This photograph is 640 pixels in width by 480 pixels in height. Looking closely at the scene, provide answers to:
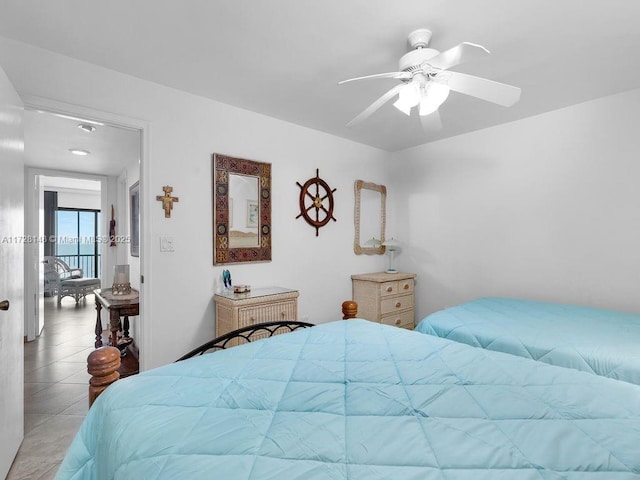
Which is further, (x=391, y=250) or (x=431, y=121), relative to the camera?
(x=391, y=250)

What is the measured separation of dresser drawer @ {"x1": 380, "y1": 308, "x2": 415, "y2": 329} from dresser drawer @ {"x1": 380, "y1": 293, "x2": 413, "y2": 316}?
58mm

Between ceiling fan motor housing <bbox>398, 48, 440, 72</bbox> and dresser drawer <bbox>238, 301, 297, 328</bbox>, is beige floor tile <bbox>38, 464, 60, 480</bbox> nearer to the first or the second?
dresser drawer <bbox>238, 301, 297, 328</bbox>

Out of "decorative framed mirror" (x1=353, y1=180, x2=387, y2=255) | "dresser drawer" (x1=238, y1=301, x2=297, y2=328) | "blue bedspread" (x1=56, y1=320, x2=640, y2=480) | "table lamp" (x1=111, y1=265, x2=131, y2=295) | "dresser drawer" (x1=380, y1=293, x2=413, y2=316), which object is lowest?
"dresser drawer" (x1=380, y1=293, x2=413, y2=316)

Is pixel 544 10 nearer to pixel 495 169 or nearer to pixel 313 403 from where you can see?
pixel 495 169

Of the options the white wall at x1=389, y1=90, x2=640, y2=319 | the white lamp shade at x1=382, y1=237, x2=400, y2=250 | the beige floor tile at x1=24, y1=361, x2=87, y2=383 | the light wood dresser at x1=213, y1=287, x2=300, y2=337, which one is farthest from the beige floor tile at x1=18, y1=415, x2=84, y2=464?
the white wall at x1=389, y1=90, x2=640, y2=319

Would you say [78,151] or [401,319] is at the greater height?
[78,151]

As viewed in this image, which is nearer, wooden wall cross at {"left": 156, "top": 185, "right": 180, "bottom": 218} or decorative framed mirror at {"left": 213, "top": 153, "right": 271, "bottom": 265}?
wooden wall cross at {"left": 156, "top": 185, "right": 180, "bottom": 218}

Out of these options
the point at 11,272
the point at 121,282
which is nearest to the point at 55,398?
the point at 121,282

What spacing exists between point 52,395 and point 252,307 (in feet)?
5.94

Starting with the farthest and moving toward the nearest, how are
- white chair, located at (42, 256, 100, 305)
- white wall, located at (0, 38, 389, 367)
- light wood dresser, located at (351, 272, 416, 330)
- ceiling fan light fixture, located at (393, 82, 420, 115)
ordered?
white chair, located at (42, 256, 100, 305) → light wood dresser, located at (351, 272, 416, 330) → white wall, located at (0, 38, 389, 367) → ceiling fan light fixture, located at (393, 82, 420, 115)

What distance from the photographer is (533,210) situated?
3.15 metres

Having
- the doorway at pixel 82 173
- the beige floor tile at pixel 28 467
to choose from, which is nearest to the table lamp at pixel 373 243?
the doorway at pixel 82 173

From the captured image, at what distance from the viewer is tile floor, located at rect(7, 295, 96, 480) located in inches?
75.3

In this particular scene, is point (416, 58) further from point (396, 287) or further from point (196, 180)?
point (396, 287)
